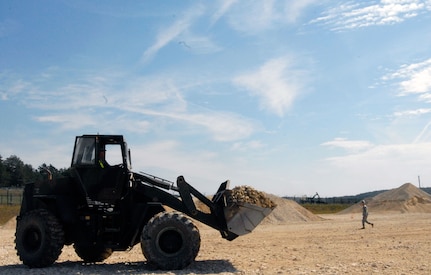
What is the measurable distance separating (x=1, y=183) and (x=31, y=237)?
85.9 meters

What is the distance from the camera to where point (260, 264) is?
13.2 m

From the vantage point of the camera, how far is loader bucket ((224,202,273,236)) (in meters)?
12.9

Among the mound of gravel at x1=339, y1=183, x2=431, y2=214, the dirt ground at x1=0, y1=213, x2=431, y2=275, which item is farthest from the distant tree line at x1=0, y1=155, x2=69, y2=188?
the dirt ground at x1=0, y1=213, x2=431, y2=275

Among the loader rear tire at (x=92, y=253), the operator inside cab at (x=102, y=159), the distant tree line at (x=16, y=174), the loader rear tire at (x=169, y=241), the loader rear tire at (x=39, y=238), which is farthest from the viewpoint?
the distant tree line at (x=16, y=174)

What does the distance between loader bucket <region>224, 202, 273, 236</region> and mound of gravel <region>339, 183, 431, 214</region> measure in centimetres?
5071

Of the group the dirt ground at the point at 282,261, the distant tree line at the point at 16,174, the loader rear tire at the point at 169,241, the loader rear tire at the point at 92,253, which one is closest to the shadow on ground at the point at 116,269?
the dirt ground at the point at 282,261

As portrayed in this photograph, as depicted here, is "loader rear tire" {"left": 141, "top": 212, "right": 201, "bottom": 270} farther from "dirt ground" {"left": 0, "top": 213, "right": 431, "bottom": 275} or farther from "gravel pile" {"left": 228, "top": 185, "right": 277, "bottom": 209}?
"gravel pile" {"left": 228, "top": 185, "right": 277, "bottom": 209}

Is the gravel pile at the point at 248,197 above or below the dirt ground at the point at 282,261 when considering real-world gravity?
above

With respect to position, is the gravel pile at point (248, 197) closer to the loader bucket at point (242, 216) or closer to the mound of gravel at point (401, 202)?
the loader bucket at point (242, 216)

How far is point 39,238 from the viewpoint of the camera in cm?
1288

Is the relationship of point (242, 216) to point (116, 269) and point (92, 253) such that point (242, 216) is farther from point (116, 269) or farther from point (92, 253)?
point (92, 253)

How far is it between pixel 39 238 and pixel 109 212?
5.80 ft

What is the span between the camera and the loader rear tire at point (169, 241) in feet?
40.2

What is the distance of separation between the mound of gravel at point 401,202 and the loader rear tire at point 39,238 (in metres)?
52.6
